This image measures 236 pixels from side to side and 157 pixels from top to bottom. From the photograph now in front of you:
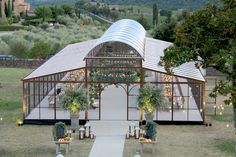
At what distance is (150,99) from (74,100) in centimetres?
304

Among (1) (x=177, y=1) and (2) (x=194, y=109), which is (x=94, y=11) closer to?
(1) (x=177, y=1)

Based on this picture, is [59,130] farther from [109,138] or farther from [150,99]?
[150,99]

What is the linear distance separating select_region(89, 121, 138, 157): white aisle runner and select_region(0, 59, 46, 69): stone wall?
899 inches

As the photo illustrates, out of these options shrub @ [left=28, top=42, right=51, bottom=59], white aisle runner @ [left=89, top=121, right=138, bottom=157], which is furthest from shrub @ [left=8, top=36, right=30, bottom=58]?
white aisle runner @ [left=89, top=121, right=138, bottom=157]

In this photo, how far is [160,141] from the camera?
2333cm

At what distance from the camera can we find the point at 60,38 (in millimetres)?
59125

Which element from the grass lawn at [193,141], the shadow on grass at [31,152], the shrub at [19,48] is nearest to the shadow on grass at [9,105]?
the grass lawn at [193,141]

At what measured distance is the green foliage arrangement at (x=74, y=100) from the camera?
79.1 feet

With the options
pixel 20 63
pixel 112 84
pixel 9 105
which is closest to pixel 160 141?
pixel 112 84

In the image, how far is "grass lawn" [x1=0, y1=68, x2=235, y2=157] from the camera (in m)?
21.5

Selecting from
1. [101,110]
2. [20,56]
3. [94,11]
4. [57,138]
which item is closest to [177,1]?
[94,11]

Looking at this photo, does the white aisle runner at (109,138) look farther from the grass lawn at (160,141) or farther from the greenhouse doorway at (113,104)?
the greenhouse doorway at (113,104)

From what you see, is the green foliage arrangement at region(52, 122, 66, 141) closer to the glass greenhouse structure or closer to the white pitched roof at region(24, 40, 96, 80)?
the glass greenhouse structure

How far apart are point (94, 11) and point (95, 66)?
94.5 metres
